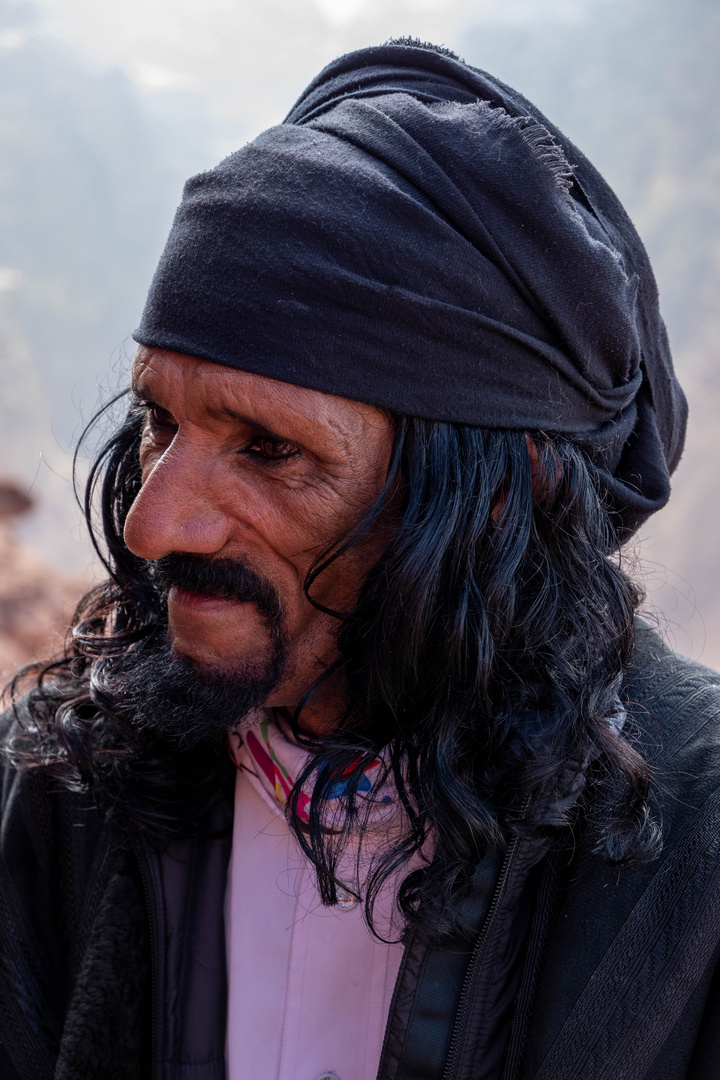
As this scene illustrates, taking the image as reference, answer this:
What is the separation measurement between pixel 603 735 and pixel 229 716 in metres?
0.62

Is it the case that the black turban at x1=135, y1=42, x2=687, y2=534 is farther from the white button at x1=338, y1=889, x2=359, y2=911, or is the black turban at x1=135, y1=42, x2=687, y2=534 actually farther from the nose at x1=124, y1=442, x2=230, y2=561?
the white button at x1=338, y1=889, x2=359, y2=911

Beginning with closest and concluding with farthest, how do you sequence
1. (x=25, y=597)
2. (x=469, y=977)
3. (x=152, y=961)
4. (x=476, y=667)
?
1. (x=469, y=977)
2. (x=476, y=667)
3. (x=152, y=961)
4. (x=25, y=597)

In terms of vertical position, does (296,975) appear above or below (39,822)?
below

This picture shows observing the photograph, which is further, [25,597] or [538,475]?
[25,597]

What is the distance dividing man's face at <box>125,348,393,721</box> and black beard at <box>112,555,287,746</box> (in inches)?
0.4

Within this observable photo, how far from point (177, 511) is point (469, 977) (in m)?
0.85

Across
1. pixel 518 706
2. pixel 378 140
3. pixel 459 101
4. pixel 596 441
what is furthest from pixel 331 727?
pixel 459 101

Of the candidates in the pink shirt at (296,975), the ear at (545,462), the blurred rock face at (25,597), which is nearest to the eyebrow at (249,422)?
the ear at (545,462)

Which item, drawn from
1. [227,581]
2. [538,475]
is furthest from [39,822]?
[538,475]

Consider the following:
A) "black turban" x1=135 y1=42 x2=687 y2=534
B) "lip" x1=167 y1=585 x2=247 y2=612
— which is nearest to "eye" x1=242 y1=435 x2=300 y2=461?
"black turban" x1=135 y1=42 x2=687 y2=534

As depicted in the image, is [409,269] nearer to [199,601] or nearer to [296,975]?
[199,601]

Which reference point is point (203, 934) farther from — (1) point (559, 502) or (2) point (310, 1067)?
(1) point (559, 502)

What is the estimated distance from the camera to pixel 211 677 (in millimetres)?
1418

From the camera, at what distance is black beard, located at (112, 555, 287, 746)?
1385 millimetres
